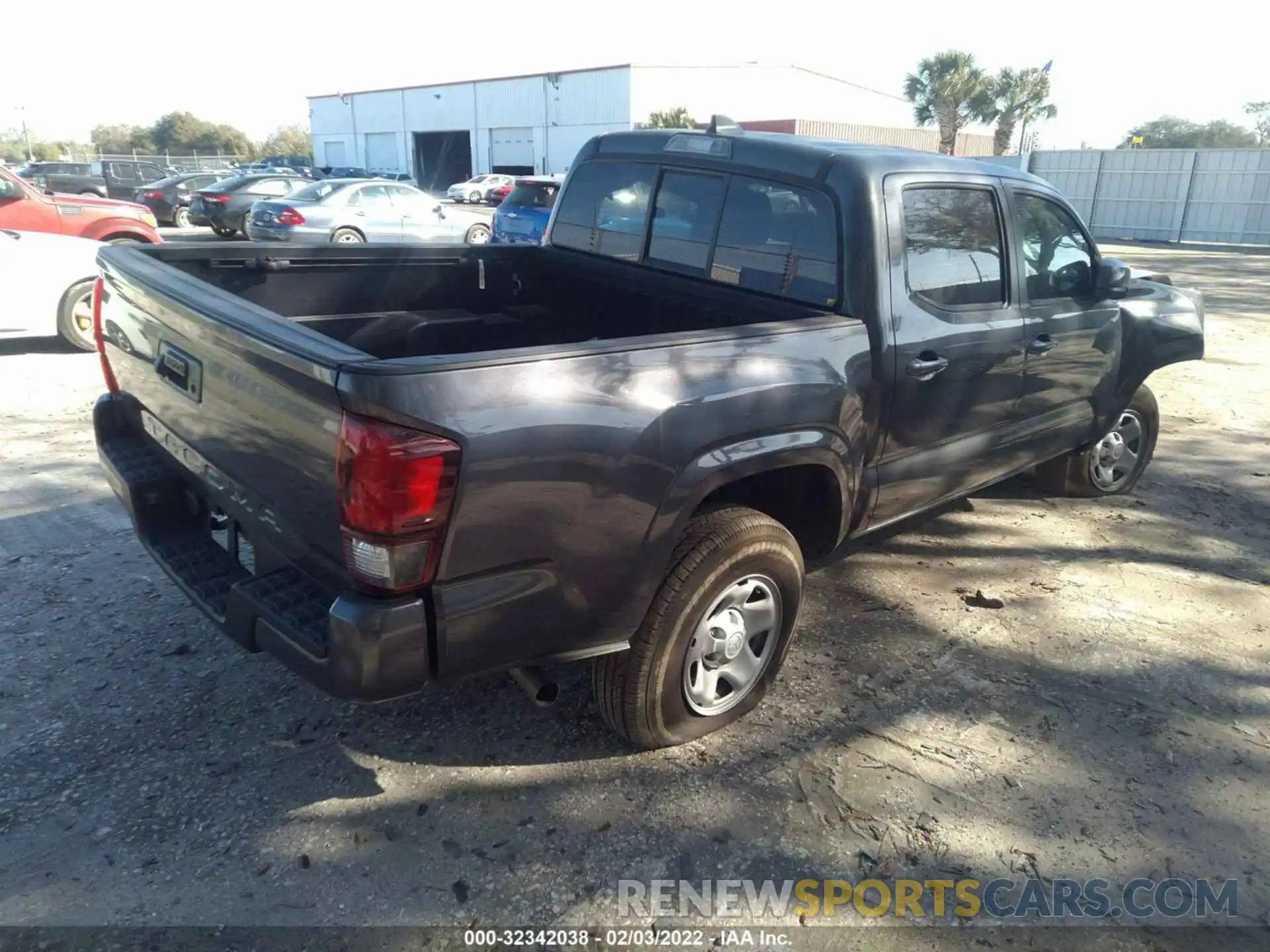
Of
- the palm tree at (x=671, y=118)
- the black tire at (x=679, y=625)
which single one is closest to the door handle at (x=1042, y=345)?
the black tire at (x=679, y=625)

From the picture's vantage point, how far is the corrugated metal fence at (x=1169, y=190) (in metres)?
25.7

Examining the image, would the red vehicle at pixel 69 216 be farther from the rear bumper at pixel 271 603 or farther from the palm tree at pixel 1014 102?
the palm tree at pixel 1014 102

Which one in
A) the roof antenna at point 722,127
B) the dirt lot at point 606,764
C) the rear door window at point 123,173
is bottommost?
the dirt lot at point 606,764

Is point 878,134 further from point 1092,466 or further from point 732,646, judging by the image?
point 732,646

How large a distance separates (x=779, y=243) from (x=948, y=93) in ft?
150

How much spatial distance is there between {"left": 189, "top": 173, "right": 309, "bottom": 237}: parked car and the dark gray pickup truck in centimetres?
1663

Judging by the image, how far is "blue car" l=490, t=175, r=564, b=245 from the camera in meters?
14.6

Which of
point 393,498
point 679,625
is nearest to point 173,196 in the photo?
point 679,625

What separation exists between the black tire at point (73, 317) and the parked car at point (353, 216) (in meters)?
7.07

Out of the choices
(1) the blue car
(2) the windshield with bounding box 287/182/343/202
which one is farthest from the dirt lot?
(2) the windshield with bounding box 287/182/343/202

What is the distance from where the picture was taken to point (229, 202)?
18.8 meters

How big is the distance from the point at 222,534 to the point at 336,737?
31.6 inches

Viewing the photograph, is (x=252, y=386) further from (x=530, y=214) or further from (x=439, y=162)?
(x=439, y=162)

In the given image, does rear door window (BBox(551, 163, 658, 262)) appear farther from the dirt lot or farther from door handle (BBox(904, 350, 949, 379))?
the dirt lot
